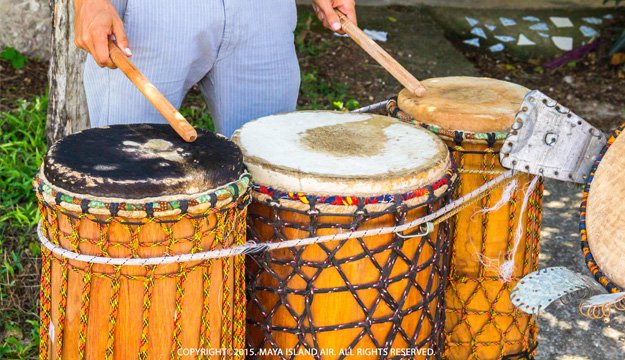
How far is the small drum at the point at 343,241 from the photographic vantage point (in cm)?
148

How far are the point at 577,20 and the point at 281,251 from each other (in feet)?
16.0

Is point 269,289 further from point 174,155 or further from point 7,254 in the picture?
point 7,254

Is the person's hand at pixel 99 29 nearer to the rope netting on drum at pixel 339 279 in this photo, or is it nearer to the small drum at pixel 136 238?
the small drum at pixel 136 238

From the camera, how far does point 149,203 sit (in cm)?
127

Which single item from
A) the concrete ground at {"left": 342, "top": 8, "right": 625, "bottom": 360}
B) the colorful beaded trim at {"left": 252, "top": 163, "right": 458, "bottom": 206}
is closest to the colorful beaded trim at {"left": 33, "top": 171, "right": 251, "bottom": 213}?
the colorful beaded trim at {"left": 252, "top": 163, "right": 458, "bottom": 206}

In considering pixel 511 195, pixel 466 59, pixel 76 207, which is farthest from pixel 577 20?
pixel 76 207

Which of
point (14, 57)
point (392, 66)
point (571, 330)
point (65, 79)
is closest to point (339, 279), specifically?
point (392, 66)

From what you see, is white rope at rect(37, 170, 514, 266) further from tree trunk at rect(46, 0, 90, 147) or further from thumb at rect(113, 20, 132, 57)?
tree trunk at rect(46, 0, 90, 147)

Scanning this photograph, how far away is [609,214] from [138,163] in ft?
3.40

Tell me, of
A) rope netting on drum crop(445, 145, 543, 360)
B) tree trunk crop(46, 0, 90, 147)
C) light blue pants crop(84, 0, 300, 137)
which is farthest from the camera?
tree trunk crop(46, 0, 90, 147)

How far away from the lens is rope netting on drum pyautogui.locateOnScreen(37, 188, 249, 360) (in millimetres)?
1336

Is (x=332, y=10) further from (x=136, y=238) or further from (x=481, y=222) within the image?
(x=136, y=238)

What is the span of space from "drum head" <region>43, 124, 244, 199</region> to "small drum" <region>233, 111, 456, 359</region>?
5.7 inches

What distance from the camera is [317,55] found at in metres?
4.64
